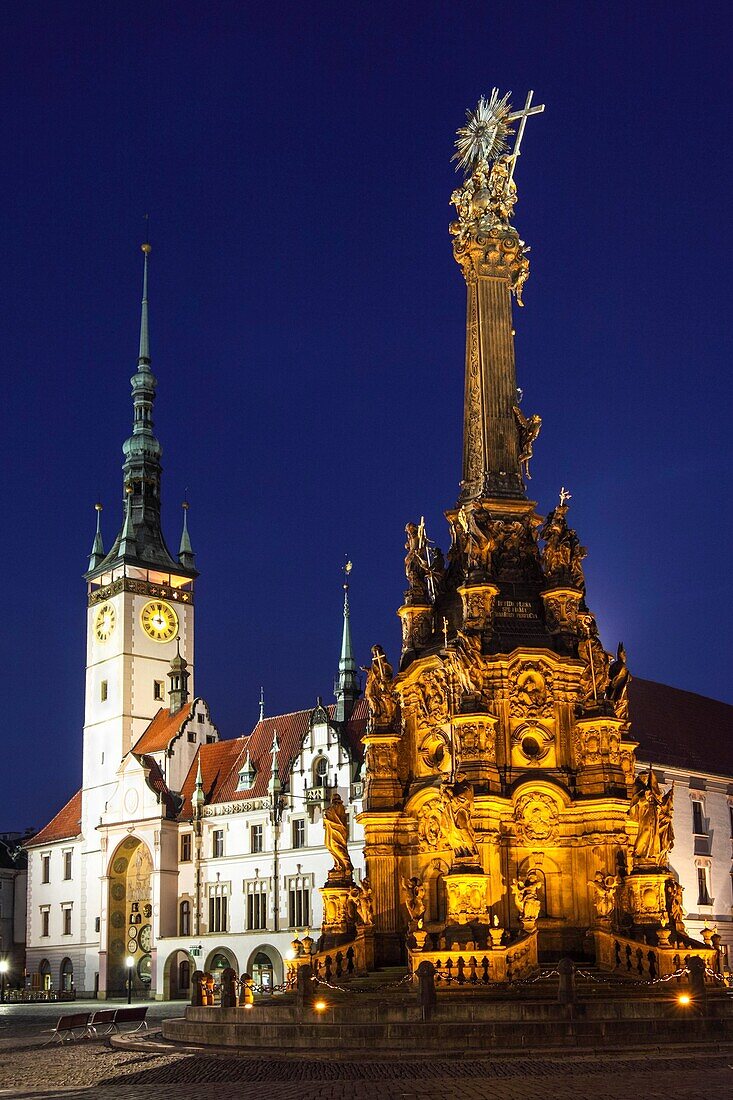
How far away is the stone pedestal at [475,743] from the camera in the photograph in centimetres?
2323

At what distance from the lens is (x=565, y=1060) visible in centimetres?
1717

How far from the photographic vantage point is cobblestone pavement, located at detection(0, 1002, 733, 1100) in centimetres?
1409

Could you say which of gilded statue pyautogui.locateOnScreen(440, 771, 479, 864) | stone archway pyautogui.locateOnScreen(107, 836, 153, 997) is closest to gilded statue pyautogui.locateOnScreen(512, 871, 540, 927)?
gilded statue pyautogui.locateOnScreen(440, 771, 479, 864)

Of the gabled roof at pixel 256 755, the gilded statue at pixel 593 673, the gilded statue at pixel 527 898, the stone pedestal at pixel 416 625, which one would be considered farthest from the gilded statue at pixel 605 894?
the gabled roof at pixel 256 755

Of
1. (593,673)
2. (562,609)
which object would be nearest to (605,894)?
(593,673)

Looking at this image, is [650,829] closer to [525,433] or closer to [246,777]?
[525,433]

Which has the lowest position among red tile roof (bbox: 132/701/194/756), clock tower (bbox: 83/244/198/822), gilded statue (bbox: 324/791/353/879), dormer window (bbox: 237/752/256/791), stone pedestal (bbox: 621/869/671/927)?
stone pedestal (bbox: 621/869/671/927)

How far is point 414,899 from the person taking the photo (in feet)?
75.3

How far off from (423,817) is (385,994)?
3.73 m

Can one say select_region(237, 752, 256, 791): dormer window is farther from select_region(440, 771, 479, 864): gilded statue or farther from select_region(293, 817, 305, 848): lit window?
select_region(440, 771, 479, 864): gilded statue

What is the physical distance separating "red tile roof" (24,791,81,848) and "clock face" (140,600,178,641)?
35.5 feet

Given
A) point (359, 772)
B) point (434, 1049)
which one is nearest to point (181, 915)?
point (359, 772)

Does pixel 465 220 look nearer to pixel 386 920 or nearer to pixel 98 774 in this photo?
pixel 386 920

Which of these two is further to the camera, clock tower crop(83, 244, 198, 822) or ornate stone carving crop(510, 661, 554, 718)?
clock tower crop(83, 244, 198, 822)
